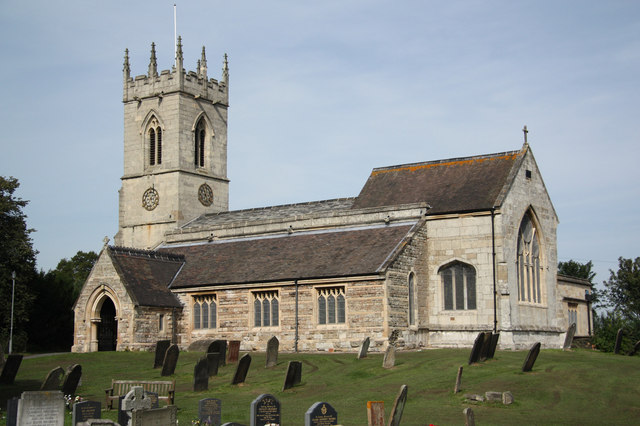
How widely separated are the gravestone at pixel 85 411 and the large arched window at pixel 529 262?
25705 mm

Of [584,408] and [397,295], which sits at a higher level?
[397,295]

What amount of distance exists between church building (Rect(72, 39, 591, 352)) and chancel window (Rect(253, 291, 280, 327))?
0.19ft

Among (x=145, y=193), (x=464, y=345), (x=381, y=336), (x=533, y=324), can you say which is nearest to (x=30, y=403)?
(x=381, y=336)

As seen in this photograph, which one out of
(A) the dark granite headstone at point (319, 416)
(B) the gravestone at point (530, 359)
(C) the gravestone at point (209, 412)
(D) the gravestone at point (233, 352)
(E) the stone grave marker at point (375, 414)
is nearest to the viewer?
(A) the dark granite headstone at point (319, 416)

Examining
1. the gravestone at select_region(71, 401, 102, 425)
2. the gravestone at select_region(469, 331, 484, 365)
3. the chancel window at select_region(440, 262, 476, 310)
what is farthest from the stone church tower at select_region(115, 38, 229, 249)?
the gravestone at select_region(71, 401, 102, 425)

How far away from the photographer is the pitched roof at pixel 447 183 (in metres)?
41.6

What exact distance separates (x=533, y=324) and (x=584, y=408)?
Result: 1694cm

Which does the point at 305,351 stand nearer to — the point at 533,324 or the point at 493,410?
the point at 533,324

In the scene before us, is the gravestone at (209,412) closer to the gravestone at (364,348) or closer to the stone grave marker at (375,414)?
the stone grave marker at (375,414)

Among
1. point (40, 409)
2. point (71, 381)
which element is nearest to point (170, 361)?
point (71, 381)

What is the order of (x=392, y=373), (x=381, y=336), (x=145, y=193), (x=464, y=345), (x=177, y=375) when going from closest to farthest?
(x=392, y=373) → (x=177, y=375) → (x=381, y=336) → (x=464, y=345) → (x=145, y=193)

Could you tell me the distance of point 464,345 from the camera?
4019 cm

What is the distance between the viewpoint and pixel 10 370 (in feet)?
99.9

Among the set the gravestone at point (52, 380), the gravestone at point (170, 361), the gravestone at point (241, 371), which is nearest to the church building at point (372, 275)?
the gravestone at point (170, 361)
